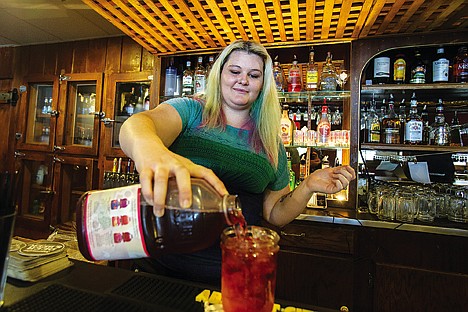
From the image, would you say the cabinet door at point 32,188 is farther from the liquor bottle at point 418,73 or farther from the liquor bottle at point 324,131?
the liquor bottle at point 418,73

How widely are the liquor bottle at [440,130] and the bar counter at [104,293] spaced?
178cm

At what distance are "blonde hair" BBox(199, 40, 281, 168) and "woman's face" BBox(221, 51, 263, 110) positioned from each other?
3 centimetres

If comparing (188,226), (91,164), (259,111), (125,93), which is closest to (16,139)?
(91,164)

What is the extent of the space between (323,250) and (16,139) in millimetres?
3530

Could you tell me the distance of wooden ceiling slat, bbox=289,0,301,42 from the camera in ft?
4.99

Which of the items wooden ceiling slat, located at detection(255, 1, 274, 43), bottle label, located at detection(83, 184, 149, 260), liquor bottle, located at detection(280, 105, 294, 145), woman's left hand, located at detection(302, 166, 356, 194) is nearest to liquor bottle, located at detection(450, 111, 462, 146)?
liquor bottle, located at detection(280, 105, 294, 145)

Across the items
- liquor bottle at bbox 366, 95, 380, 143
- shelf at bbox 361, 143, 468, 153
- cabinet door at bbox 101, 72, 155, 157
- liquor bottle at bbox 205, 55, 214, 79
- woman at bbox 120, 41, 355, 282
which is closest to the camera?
woman at bbox 120, 41, 355, 282

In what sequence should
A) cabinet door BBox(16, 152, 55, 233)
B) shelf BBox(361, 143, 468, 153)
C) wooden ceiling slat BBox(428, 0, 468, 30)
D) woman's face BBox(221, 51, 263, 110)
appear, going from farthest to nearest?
cabinet door BBox(16, 152, 55, 233) → shelf BBox(361, 143, 468, 153) → wooden ceiling slat BBox(428, 0, 468, 30) → woman's face BBox(221, 51, 263, 110)

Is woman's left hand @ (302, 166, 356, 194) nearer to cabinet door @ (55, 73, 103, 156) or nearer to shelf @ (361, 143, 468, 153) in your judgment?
shelf @ (361, 143, 468, 153)

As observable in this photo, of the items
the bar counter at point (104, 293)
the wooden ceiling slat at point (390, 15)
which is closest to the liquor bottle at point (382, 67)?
the wooden ceiling slat at point (390, 15)

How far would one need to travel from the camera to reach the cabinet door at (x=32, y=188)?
10.2 feet

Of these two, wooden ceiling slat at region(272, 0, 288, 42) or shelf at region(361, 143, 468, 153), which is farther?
shelf at region(361, 143, 468, 153)

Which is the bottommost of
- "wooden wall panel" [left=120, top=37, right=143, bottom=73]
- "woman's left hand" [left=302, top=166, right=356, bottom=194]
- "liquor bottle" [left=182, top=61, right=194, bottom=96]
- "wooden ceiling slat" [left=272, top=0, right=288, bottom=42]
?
"woman's left hand" [left=302, top=166, right=356, bottom=194]

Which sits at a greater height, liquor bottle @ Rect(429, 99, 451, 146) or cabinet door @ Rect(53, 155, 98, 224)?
liquor bottle @ Rect(429, 99, 451, 146)
